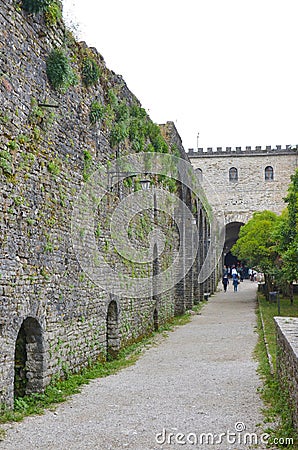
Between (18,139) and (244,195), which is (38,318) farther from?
(244,195)

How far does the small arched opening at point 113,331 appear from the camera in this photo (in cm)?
1305

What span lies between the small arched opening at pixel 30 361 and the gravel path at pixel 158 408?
0.67m

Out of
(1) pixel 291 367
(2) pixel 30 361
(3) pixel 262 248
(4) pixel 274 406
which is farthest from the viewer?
(3) pixel 262 248

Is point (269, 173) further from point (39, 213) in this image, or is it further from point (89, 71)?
point (39, 213)

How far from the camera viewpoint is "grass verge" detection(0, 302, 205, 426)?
308 inches

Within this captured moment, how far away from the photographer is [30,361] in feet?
29.0

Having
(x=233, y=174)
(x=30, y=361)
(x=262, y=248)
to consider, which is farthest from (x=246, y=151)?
(x=30, y=361)

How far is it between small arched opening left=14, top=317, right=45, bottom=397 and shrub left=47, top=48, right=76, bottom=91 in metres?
3.84

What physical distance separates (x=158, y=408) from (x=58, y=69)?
546 cm

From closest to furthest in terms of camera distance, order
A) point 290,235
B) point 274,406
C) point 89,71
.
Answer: point 274,406 < point 89,71 < point 290,235

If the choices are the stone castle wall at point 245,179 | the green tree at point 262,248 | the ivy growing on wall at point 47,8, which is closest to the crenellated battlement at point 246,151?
the stone castle wall at point 245,179

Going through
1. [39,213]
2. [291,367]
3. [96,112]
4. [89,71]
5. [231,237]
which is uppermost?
[89,71]

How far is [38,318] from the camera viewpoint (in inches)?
346

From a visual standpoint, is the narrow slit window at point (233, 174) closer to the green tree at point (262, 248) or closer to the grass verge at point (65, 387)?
the green tree at point (262, 248)
